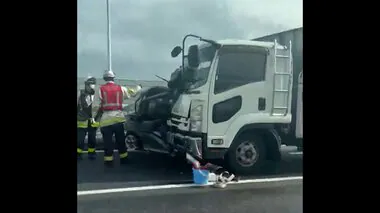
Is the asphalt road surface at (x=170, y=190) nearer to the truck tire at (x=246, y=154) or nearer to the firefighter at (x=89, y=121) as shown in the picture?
the truck tire at (x=246, y=154)

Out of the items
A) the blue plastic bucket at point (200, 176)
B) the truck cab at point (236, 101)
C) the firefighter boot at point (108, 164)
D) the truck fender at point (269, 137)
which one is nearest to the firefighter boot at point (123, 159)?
the firefighter boot at point (108, 164)

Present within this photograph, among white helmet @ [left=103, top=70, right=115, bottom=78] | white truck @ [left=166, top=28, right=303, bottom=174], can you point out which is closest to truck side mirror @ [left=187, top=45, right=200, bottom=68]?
white truck @ [left=166, top=28, right=303, bottom=174]

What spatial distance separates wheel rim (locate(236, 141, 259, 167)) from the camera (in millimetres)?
5820

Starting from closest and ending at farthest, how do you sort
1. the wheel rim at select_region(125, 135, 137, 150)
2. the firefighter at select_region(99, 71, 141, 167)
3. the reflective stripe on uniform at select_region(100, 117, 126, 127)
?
the firefighter at select_region(99, 71, 141, 167) < the reflective stripe on uniform at select_region(100, 117, 126, 127) < the wheel rim at select_region(125, 135, 137, 150)

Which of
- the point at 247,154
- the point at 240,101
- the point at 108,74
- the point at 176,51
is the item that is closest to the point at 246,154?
the point at 247,154

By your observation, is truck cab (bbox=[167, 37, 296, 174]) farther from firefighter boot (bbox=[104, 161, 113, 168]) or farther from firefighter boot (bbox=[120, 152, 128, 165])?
firefighter boot (bbox=[104, 161, 113, 168])

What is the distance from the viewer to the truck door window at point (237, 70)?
18.6ft

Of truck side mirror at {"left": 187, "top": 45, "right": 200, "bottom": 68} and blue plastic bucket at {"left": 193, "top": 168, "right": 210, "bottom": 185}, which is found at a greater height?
truck side mirror at {"left": 187, "top": 45, "right": 200, "bottom": 68}

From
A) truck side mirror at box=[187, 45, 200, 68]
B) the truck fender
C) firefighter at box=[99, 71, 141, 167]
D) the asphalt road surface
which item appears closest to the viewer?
the asphalt road surface

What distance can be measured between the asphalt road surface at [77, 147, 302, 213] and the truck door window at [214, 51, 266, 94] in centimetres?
127

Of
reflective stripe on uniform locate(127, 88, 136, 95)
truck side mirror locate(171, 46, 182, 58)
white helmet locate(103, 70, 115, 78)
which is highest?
truck side mirror locate(171, 46, 182, 58)

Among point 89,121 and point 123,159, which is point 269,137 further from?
point 89,121

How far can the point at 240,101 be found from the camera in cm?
571
